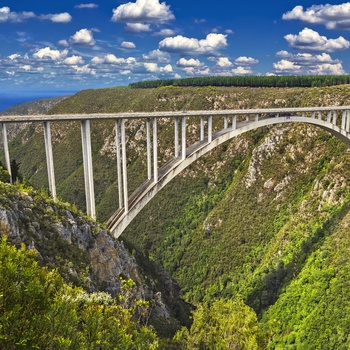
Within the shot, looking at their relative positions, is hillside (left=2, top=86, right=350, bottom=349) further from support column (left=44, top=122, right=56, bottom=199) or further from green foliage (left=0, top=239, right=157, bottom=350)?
support column (left=44, top=122, right=56, bottom=199)

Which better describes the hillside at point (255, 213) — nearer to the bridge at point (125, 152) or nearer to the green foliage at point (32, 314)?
the bridge at point (125, 152)

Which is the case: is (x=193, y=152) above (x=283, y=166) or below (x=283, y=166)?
above

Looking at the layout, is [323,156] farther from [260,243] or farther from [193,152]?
[193,152]

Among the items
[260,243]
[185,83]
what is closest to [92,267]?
[260,243]

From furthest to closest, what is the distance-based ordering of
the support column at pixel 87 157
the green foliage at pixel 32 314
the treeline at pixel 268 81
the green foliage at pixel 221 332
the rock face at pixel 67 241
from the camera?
1. the treeline at pixel 268 81
2. the support column at pixel 87 157
3. the rock face at pixel 67 241
4. the green foliage at pixel 221 332
5. the green foliage at pixel 32 314

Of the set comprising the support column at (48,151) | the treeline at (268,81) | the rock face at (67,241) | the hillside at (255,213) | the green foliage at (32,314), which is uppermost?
the treeline at (268,81)

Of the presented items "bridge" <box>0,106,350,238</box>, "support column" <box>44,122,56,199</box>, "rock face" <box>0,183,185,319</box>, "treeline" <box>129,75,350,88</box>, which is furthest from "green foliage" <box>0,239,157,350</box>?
"treeline" <box>129,75,350,88</box>

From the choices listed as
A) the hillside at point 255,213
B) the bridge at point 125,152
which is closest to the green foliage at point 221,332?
the hillside at point 255,213
